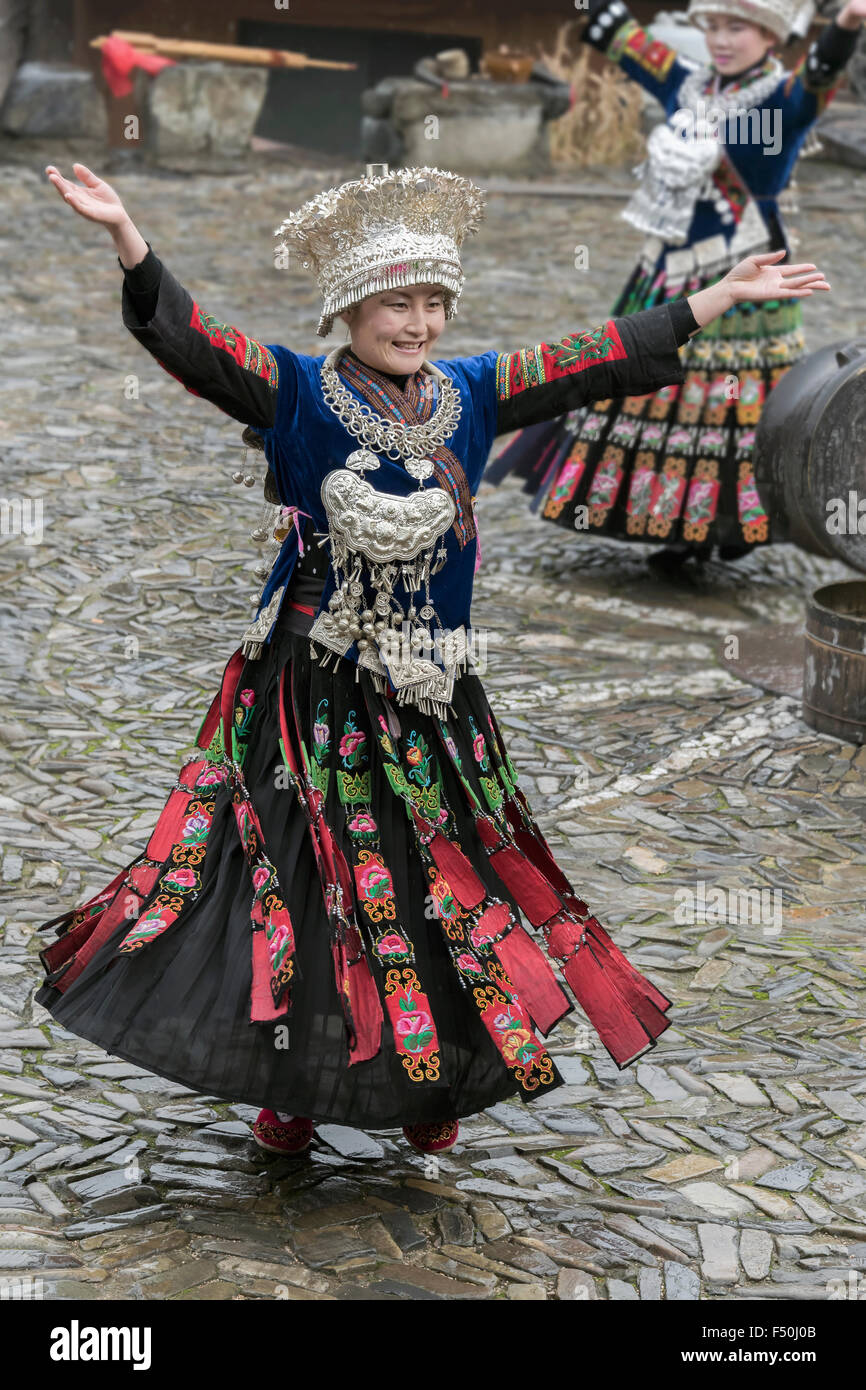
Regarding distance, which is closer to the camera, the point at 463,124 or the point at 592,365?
the point at 592,365

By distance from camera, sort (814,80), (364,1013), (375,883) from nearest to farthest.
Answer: (364,1013) < (375,883) < (814,80)

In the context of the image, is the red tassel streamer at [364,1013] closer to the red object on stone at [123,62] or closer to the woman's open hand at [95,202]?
the woman's open hand at [95,202]

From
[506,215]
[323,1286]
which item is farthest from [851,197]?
[323,1286]

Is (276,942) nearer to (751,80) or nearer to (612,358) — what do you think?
(612,358)

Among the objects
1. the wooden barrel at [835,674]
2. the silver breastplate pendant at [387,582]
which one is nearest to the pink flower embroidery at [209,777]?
the silver breastplate pendant at [387,582]

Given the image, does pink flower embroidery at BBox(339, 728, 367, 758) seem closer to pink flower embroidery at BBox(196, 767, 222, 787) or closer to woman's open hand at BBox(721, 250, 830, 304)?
pink flower embroidery at BBox(196, 767, 222, 787)

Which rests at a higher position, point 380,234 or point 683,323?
point 380,234

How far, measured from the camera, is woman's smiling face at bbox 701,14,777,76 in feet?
23.7

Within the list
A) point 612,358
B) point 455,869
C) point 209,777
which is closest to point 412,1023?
point 455,869

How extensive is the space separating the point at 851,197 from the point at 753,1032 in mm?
14214

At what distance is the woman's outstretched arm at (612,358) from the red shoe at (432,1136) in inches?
60.7

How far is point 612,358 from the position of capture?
13.1ft

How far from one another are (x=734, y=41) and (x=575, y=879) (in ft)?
12.3

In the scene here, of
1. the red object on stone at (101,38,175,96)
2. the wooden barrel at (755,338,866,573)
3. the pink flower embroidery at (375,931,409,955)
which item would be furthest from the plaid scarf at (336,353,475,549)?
the red object on stone at (101,38,175,96)
